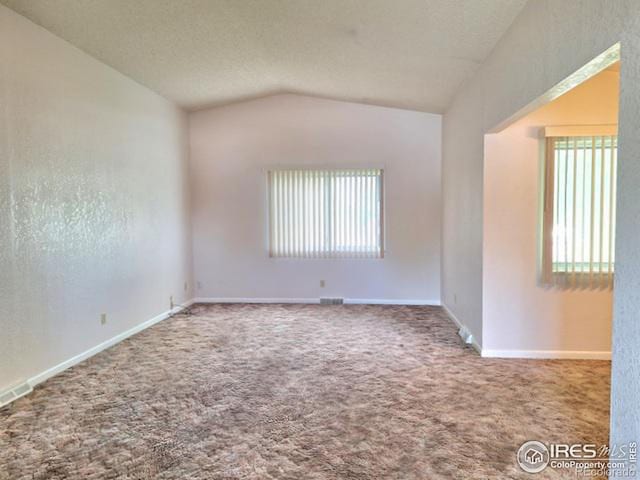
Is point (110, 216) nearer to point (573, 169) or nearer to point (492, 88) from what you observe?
point (492, 88)

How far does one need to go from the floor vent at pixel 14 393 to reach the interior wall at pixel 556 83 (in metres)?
3.79

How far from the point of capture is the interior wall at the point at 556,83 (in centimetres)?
160

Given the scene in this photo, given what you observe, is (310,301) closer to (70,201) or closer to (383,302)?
(383,302)

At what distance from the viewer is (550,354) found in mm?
3686

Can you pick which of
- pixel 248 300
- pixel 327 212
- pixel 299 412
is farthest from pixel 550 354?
pixel 248 300

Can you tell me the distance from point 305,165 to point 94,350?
3779 millimetres

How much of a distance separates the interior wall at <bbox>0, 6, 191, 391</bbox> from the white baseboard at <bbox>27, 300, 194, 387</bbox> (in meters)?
0.06

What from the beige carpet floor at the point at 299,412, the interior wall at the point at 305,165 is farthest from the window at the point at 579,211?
the interior wall at the point at 305,165

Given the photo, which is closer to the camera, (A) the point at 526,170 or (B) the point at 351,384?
(B) the point at 351,384

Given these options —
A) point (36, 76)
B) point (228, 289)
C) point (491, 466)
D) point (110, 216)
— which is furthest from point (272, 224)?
point (491, 466)

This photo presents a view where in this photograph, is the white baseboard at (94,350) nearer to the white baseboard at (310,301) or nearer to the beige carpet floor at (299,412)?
the beige carpet floor at (299,412)

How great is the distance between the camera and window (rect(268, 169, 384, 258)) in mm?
6129

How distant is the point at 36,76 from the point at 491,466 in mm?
4321

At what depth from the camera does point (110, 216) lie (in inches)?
168
